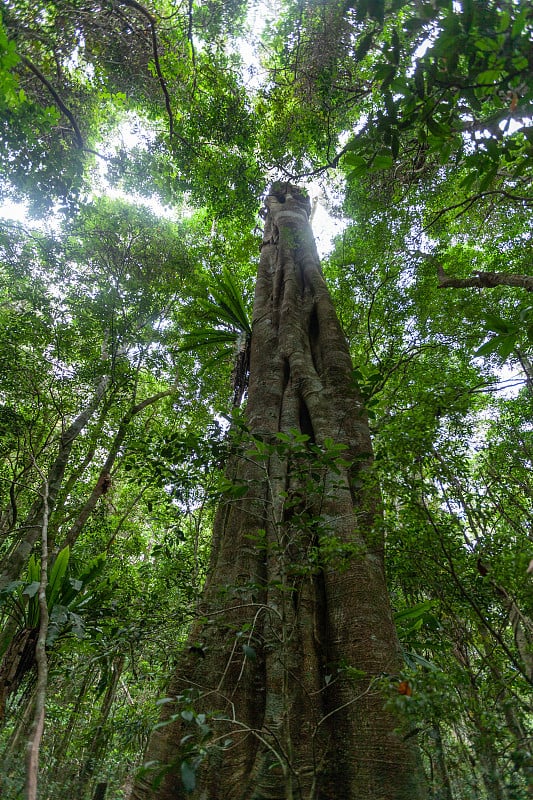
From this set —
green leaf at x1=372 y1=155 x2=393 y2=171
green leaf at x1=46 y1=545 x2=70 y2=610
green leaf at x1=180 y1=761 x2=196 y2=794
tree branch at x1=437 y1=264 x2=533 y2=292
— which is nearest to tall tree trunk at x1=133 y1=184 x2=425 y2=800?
green leaf at x1=180 y1=761 x2=196 y2=794

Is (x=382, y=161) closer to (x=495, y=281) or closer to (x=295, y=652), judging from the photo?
(x=295, y=652)

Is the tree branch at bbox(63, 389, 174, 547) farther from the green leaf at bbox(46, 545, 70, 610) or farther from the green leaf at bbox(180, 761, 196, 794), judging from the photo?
the green leaf at bbox(180, 761, 196, 794)

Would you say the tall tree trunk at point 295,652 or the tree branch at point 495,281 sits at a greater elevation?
the tree branch at point 495,281

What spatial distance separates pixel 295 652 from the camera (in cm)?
181

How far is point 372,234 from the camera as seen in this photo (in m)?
5.68

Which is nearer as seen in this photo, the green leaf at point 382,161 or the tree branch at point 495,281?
the green leaf at point 382,161

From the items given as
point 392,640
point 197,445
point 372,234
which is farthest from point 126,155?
point 392,640

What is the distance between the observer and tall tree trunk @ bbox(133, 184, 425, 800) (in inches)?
56.3

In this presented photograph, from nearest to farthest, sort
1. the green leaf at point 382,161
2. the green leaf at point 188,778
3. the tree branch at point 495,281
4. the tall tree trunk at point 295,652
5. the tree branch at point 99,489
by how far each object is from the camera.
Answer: the green leaf at point 188,778, the green leaf at point 382,161, the tall tree trunk at point 295,652, the tree branch at point 495,281, the tree branch at point 99,489

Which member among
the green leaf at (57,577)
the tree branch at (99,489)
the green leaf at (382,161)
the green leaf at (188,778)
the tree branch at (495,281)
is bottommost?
the green leaf at (188,778)

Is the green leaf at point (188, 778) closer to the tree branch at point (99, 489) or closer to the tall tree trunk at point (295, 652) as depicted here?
A: the tall tree trunk at point (295, 652)

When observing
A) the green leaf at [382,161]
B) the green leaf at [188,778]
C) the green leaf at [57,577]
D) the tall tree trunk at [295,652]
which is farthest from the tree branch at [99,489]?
the green leaf at [382,161]

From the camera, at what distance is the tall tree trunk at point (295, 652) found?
4.69ft

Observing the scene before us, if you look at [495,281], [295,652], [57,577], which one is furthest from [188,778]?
[495,281]
